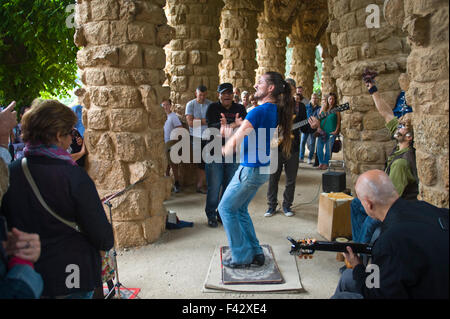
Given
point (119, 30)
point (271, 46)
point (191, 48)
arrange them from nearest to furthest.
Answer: point (119, 30)
point (191, 48)
point (271, 46)

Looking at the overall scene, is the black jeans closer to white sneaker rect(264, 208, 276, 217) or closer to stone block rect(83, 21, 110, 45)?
white sneaker rect(264, 208, 276, 217)

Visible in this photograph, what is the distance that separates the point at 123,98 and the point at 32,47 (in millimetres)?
4543

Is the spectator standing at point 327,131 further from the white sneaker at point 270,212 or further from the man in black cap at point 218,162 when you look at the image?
the man in black cap at point 218,162

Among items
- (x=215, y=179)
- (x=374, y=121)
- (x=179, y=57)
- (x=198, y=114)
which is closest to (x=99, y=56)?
(x=215, y=179)

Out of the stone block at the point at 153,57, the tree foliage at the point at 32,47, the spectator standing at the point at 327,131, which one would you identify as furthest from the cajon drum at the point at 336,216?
the tree foliage at the point at 32,47

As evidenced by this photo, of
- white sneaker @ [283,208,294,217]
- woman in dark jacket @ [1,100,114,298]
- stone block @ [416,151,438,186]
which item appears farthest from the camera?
white sneaker @ [283,208,294,217]

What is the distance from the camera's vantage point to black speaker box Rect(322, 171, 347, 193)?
5.55 m

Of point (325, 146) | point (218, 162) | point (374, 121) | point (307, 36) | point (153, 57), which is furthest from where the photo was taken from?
point (307, 36)

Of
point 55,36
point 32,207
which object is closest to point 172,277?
point 32,207

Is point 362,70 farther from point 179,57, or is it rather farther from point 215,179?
point 179,57

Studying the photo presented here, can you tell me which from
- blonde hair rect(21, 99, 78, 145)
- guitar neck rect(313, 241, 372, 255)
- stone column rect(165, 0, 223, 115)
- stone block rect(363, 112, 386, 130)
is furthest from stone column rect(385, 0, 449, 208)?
stone column rect(165, 0, 223, 115)

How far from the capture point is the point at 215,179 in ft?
16.9

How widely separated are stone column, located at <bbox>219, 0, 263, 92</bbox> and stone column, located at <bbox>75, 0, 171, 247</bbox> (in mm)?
6335

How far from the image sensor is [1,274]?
1603 millimetres
